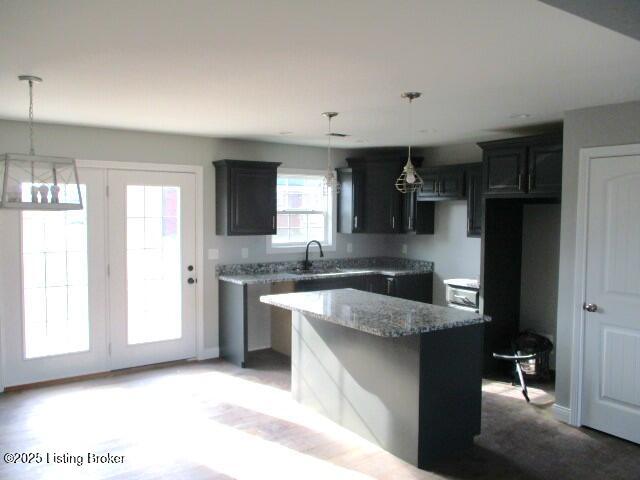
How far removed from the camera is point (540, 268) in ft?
17.4

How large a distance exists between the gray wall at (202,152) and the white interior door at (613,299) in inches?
132

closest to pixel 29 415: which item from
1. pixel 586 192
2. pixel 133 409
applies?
pixel 133 409

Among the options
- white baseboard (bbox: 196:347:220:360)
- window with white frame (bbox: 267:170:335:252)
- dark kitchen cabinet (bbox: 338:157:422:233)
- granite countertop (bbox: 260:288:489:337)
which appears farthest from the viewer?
dark kitchen cabinet (bbox: 338:157:422:233)

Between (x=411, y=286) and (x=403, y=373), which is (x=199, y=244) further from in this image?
(x=403, y=373)

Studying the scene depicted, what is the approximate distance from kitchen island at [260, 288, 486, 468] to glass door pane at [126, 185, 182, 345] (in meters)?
1.88

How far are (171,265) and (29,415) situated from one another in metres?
1.89

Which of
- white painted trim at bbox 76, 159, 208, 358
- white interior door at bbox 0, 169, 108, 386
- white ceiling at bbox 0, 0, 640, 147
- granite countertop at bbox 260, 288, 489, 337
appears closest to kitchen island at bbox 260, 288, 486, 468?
granite countertop at bbox 260, 288, 489, 337

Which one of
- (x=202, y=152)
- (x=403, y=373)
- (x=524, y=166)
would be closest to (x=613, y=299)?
(x=524, y=166)

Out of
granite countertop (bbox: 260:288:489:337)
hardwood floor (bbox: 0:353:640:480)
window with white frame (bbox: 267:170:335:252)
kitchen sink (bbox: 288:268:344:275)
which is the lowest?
hardwood floor (bbox: 0:353:640:480)

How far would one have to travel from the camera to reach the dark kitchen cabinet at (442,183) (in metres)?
5.80

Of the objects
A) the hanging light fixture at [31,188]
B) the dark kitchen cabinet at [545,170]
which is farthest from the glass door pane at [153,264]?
the dark kitchen cabinet at [545,170]

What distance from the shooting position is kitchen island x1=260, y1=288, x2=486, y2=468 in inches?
129

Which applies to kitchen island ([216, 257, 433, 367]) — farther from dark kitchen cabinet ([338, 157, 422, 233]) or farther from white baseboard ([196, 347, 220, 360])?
dark kitchen cabinet ([338, 157, 422, 233])

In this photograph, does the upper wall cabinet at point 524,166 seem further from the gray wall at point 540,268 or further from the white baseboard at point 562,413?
the white baseboard at point 562,413
